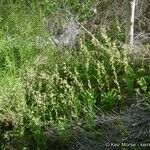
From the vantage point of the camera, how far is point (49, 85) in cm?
430

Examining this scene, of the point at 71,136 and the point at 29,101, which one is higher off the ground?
the point at 29,101

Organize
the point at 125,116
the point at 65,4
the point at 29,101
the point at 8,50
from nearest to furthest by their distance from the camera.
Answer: the point at 125,116
the point at 29,101
the point at 8,50
the point at 65,4

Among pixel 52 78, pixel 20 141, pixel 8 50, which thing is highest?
pixel 8 50

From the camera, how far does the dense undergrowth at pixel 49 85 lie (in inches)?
159

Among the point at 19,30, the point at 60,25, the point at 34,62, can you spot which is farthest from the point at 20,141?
the point at 60,25

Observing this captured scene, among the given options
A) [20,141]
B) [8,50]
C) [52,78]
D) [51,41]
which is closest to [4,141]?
[20,141]

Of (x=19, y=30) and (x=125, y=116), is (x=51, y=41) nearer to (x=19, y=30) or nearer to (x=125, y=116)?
(x=19, y=30)

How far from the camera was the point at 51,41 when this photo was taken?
5.04 metres

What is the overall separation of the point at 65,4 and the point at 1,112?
1771 millimetres

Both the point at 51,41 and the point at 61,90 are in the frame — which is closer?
the point at 61,90

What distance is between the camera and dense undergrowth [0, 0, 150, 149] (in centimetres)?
404

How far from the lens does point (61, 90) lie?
4.49 meters

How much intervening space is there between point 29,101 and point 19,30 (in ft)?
3.13

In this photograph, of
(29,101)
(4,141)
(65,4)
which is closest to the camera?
(4,141)
